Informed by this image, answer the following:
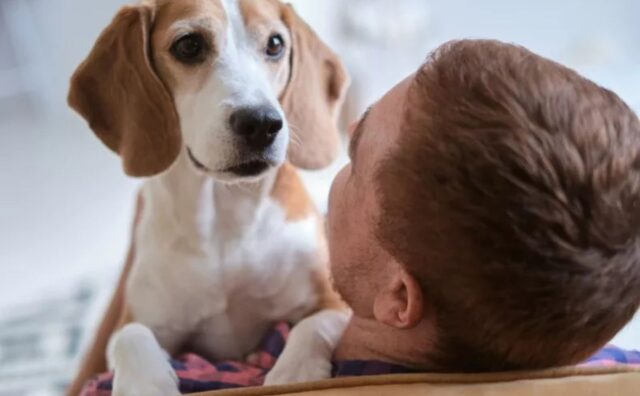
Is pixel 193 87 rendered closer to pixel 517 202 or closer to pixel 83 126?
pixel 517 202

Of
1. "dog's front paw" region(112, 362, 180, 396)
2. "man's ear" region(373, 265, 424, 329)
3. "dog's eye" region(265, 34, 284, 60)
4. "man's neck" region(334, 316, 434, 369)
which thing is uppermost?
"dog's eye" region(265, 34, 284, 60)

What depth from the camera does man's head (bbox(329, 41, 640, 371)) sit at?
81 centimetres

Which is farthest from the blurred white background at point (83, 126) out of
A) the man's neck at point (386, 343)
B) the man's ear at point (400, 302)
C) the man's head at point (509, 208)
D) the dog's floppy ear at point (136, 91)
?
the man's head at point (509, 208)

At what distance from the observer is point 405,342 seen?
100 cm

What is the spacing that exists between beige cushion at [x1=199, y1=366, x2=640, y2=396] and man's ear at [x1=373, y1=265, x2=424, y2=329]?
0.06 metres

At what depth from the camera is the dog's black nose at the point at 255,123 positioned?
3.98 ft

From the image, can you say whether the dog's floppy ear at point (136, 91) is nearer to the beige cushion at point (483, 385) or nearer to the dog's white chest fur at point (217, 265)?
the dog's white chest fur at point (217, 265)

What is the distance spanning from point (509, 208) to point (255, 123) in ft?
1.61

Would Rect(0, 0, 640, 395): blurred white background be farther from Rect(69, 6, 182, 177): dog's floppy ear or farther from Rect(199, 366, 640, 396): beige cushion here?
Rect(199, 366, 640, 396): beige cushion

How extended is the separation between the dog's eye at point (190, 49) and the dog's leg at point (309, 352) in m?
0.44

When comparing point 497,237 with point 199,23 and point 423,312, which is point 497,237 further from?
point 199,23

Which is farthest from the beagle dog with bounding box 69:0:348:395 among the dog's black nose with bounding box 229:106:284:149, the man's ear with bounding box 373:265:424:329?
the man's ear with bounding box 373:265:424:329

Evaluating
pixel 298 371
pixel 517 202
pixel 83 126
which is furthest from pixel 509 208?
pixel 83 126

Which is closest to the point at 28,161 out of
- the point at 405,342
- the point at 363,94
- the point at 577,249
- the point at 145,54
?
the point at 363,94
